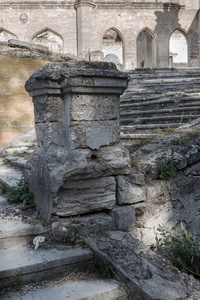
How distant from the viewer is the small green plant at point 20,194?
304 centimetres

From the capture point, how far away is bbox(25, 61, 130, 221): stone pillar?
2580mm

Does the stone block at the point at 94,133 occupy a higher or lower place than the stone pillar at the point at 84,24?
lower

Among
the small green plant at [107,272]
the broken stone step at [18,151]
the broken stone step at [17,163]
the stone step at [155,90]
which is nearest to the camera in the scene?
the small green plant at [107,272]

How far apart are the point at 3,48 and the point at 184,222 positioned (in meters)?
6.27

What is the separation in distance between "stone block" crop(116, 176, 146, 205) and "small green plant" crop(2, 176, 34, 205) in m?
0.89

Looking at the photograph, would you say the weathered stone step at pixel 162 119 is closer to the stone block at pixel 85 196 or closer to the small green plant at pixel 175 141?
the small green plant at pixel 175 141

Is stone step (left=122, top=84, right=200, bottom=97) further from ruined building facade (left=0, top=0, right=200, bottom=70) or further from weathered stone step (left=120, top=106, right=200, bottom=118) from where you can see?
ruined building facade (left=0, top=0, right=200, bottom=70)

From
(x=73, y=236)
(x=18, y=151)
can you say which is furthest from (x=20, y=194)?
(x=18, y=151)

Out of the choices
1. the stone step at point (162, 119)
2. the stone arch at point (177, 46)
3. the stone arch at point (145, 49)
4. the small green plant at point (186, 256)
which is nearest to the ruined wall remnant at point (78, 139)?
the small green plant at point (186, 256)

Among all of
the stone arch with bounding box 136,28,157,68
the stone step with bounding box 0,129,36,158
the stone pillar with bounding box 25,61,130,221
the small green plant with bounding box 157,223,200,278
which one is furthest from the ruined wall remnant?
the stone arch with bounding box 136,28,157,68

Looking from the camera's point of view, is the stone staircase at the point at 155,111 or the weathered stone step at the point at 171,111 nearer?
the stone staircase at the point at 155,111

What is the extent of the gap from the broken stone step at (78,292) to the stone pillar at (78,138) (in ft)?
2.14

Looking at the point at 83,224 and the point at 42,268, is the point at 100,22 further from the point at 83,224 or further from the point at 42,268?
the point at 42,268

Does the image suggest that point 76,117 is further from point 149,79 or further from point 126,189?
point 149,79
